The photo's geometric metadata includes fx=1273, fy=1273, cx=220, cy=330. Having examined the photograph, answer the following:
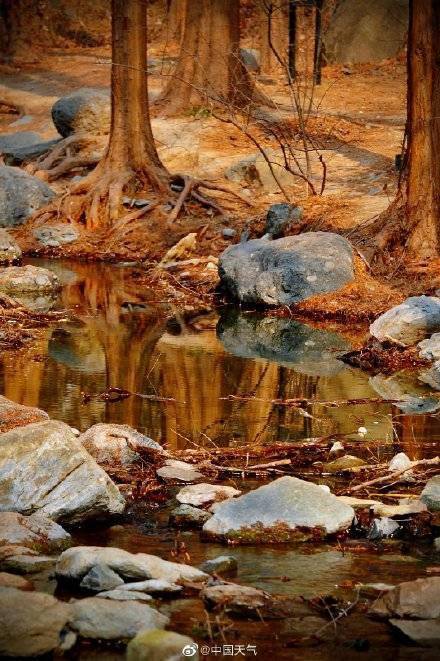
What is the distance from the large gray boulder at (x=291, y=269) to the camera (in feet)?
43.1

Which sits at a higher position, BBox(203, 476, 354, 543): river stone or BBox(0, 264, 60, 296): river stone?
BBox(203, 476, 354, 543): river stone

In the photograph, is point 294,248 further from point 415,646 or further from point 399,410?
point 415,646

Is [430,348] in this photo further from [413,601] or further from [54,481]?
[413,601]

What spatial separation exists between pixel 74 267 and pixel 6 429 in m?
8.89

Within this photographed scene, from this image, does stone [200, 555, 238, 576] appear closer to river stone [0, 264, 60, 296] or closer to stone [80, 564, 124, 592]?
stone [80, 564, 124, 592]

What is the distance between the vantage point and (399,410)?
894cm

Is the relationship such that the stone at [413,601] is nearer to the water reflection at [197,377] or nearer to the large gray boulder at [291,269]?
the water reflection at [197,377]

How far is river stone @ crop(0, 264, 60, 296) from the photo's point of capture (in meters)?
13.8

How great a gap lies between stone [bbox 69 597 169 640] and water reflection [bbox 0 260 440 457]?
291cm

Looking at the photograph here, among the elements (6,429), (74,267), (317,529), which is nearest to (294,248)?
(74,267)

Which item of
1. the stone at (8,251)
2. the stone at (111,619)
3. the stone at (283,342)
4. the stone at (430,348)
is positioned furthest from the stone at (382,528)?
the stone at (8,251)

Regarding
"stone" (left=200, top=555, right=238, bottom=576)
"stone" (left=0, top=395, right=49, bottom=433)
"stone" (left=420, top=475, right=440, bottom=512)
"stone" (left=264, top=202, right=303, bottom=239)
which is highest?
"stone" (left=0, top=395, right=49, bottom=433)

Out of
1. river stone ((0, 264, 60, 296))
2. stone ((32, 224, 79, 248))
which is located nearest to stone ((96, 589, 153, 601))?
river stone ((0, 264, 60, 296))

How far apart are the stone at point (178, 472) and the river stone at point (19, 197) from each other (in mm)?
11064
